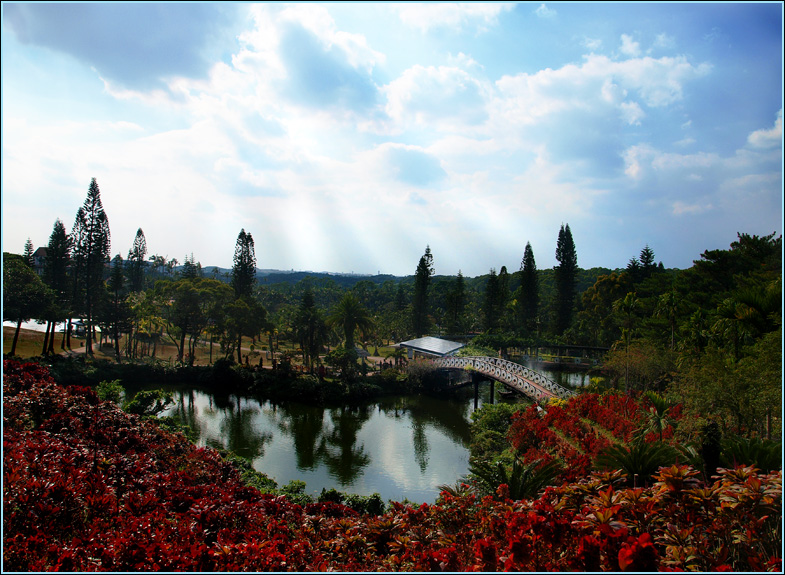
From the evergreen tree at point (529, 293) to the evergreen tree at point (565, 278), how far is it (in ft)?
6.21

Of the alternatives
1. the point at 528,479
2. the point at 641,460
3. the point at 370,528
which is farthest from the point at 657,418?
the point at 370,528

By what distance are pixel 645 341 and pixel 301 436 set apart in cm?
1520

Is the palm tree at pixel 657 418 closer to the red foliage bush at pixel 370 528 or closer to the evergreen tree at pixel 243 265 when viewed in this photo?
the red foliage bush at pixel 370 528

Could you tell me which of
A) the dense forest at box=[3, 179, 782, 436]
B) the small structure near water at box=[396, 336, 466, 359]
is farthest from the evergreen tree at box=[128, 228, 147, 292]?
the small structure near water at box=[396, 336, 466, 359]

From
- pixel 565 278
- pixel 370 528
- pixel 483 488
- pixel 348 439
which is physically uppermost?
pixel 565 278

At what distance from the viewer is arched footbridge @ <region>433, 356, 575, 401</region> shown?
15117mm

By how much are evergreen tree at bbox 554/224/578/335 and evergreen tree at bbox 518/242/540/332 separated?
6.21ft

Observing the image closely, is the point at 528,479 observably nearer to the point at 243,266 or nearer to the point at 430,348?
the point at 430,348

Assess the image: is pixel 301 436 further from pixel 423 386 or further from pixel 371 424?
pixel 423 386

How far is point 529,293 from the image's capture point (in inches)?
1476

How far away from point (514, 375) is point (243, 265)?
23.4 metres

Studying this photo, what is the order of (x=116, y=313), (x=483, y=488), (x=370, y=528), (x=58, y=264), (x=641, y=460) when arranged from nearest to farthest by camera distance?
(x=370, y=528) → (x=641, y=460) → (x=483, y=488) → (x=58, y=264) → (x=116, y=313)

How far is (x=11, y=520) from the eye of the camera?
3.35m

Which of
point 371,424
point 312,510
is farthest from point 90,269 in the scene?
point 312,510
